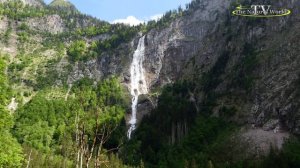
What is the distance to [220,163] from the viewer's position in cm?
11200

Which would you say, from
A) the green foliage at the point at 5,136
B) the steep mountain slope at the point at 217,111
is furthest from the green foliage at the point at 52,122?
the green foliage at the point at 5,136

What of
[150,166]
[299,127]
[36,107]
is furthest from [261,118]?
[36,107]

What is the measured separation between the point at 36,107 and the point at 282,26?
4376 inches

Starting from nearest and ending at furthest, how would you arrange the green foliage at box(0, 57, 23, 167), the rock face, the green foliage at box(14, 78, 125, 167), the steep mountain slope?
1. the green foliage at box(0, 57, 23, 167)
2. the steep mountain slope
3. the rock face
4. the green foliage at box(14, 78, 125, 167)

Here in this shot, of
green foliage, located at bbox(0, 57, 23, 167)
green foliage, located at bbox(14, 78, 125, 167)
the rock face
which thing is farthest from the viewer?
green foliage, located at bbox(14, 78, 125, 167)

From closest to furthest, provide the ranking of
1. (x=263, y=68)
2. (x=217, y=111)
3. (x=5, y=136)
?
(x=5, y=136), (x=263, y=68), (x=217, y=111)

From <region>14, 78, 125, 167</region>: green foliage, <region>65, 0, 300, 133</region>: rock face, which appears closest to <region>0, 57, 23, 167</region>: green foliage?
<region>14, 78, 125, 167</region>: green foliage

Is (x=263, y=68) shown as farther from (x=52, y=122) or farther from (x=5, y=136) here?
(x=5, y=136)

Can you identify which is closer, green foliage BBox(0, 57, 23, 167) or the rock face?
green foliage BBox(0, 57, 23, 167)

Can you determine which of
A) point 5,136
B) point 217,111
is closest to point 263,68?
point 217,111

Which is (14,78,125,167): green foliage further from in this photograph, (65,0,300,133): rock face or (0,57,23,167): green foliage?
(0,57,23,167): green foliage

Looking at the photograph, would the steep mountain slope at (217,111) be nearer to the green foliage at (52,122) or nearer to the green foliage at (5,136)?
the green foliage at (52,122)

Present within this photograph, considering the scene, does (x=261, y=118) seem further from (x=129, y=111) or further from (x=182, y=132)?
(x=129, y=111)

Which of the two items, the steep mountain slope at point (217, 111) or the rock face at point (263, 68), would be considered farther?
the rock face at point (263, 68)
